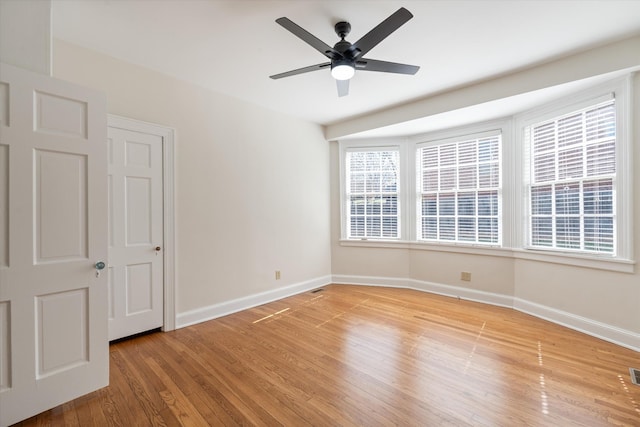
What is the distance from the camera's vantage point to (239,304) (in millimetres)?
3664

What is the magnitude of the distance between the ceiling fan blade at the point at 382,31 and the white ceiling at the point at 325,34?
316mm

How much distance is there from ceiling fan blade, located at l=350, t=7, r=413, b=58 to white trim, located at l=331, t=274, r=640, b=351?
3444 millimetres

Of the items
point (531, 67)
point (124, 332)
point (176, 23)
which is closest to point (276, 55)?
point (176, 23)

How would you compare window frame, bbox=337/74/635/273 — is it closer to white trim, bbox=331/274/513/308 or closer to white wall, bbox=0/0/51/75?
white trim, bbox=331/274/513/308

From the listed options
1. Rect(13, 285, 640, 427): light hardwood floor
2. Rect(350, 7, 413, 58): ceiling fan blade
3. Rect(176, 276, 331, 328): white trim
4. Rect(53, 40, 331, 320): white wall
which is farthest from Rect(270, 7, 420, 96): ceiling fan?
Rect(176, 276, 331, 328): white trim

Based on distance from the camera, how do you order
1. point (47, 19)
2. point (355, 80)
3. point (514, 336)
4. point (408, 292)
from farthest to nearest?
point (408, 292) → point (355, 80) → point (514, 336) → point (47, 19)

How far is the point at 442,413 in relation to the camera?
176 centimetres

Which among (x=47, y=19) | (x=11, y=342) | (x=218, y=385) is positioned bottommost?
(x=218, y=385)

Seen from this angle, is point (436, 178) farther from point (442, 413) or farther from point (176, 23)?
point (176, 23)

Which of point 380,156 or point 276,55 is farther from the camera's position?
point 380,156

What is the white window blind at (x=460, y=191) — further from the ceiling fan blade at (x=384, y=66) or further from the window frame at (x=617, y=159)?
the ceiling fan blade at (x=384, y=66)

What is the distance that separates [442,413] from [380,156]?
3.87 m

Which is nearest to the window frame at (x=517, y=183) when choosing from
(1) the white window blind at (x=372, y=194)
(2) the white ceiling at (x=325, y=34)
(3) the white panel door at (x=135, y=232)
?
(1) the white window blind at (x=372, y=194)

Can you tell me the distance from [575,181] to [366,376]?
10.1ft
